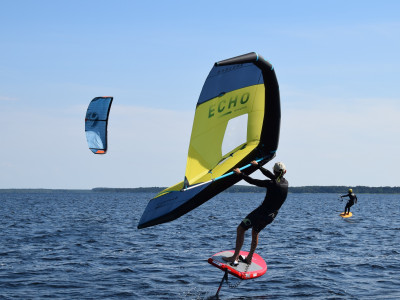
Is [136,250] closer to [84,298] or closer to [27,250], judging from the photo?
[27,250]

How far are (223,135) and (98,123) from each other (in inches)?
761

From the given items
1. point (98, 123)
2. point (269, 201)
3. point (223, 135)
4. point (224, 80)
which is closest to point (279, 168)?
point (269, 201)

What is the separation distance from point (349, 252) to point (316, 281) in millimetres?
6481

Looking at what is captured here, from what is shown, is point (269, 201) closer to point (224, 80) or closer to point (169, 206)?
point (169, 206)

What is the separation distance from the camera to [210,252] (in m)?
20.4

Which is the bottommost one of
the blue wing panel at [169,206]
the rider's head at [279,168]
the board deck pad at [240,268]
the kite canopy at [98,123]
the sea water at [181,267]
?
the sea water at [181,267]

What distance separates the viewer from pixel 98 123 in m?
27.6

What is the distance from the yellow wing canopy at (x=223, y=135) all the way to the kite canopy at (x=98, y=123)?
18.7 meters

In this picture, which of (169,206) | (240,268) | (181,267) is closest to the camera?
(169,206)

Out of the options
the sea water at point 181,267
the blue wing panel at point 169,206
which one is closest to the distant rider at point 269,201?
the blue wing panel at point 169,206

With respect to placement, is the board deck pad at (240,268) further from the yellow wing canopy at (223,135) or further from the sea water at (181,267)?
the sea water at (181,267)

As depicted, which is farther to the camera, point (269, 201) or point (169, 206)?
point (269, 201)

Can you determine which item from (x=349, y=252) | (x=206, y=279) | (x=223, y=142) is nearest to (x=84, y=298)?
(x=206, y=279)

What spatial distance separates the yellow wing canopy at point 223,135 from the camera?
8.61m
